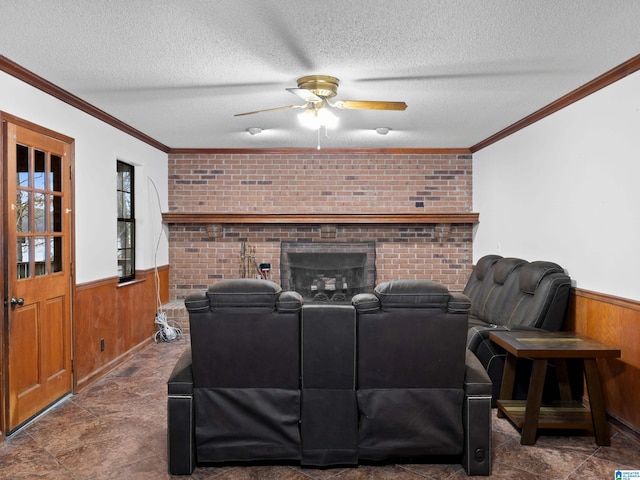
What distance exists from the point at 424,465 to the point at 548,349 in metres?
0.97

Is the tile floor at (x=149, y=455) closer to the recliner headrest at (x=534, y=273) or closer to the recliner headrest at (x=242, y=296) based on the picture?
the recliner headrest at (x=242, y=296)

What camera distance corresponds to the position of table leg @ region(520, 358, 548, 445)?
2.84 m

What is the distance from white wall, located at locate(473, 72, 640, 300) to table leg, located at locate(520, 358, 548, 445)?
2.60 ft

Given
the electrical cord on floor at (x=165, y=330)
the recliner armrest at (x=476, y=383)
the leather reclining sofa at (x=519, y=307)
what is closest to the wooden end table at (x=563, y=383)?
the leather reclining sofa at (x=519, y=307)

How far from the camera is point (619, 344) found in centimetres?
316

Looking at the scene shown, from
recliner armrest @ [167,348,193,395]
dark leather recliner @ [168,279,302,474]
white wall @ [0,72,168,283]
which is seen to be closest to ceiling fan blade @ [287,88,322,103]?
dark leather recliner @ [168,279,302,474]

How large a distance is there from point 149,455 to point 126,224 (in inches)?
120

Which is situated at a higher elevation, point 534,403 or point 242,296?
point 242,296

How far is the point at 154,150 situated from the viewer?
18.8ft

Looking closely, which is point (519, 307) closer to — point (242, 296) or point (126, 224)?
point (242, 296)

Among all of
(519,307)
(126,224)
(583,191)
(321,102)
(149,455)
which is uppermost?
(321,102)

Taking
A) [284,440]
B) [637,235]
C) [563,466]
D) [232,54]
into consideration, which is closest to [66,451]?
[284,440]

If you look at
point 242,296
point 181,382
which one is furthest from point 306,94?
point 181,382

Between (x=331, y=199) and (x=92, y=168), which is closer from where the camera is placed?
(x=92, y=168)
